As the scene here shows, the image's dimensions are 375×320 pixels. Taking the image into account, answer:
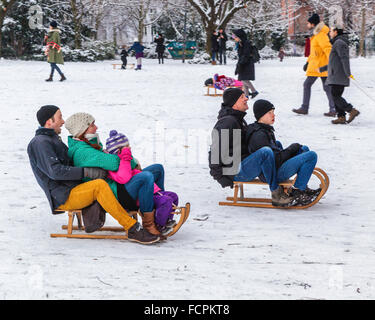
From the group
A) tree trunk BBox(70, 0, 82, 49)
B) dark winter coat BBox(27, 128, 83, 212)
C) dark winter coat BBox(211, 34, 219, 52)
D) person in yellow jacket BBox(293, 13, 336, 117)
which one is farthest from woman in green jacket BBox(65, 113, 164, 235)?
tree trunk BBox(70, 0, 82, 49)

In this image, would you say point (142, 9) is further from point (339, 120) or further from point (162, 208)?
point (162, 208)

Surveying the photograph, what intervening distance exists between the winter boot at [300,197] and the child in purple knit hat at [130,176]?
1.46 m

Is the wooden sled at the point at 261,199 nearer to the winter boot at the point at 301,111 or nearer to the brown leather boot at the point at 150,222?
the brown leather boot at the point at 150,222

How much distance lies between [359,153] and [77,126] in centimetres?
522

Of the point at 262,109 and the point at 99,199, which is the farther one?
the point at 262,109

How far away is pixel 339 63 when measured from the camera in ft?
34.5

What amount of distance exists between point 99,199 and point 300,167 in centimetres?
218

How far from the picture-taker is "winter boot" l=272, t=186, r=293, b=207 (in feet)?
19.4

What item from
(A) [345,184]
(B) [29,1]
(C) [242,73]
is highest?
(B) [29,1]

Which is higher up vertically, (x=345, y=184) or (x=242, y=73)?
(x=242, y=73)

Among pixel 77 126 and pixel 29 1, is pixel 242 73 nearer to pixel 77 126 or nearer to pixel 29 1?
pixel 77 126

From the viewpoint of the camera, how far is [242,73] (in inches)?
537

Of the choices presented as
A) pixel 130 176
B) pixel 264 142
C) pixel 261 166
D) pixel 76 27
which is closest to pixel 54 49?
pixel 264 142

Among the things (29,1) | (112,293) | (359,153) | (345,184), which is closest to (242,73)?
(359,153)
